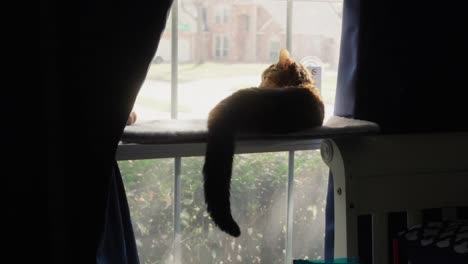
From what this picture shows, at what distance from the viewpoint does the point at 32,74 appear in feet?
3.20

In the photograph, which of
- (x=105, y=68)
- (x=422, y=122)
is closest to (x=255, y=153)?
(x=422, y=122)

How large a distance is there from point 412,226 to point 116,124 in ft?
2.47

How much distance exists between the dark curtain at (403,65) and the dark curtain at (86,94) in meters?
0.53

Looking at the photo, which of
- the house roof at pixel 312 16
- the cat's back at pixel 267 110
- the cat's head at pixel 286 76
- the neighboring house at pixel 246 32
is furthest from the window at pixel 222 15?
the cat's back at pixel 267 110

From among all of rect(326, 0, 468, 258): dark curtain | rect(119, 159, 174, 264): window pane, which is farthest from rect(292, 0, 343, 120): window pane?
rect(119, 159, 174, 264): window pane

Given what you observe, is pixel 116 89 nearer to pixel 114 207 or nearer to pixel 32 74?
pixel 32 74

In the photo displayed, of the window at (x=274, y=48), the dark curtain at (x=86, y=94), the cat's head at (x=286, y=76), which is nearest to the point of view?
the dark curtain at (x=86, y=94)

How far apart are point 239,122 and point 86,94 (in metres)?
0.31

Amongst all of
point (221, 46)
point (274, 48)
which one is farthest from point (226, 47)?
point (274, 48)

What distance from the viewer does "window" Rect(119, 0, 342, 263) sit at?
135 centimetres

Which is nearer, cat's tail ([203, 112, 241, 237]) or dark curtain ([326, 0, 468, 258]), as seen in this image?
cat's tail ([203, 112, 241, 237])

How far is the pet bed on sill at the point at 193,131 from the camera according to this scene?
103 centimetres

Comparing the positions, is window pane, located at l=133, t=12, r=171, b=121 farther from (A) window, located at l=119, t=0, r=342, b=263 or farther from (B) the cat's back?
(B) the cat's back

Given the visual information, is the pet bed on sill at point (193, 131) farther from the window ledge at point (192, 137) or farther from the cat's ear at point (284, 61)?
the cat's ear at point (284, 61)
